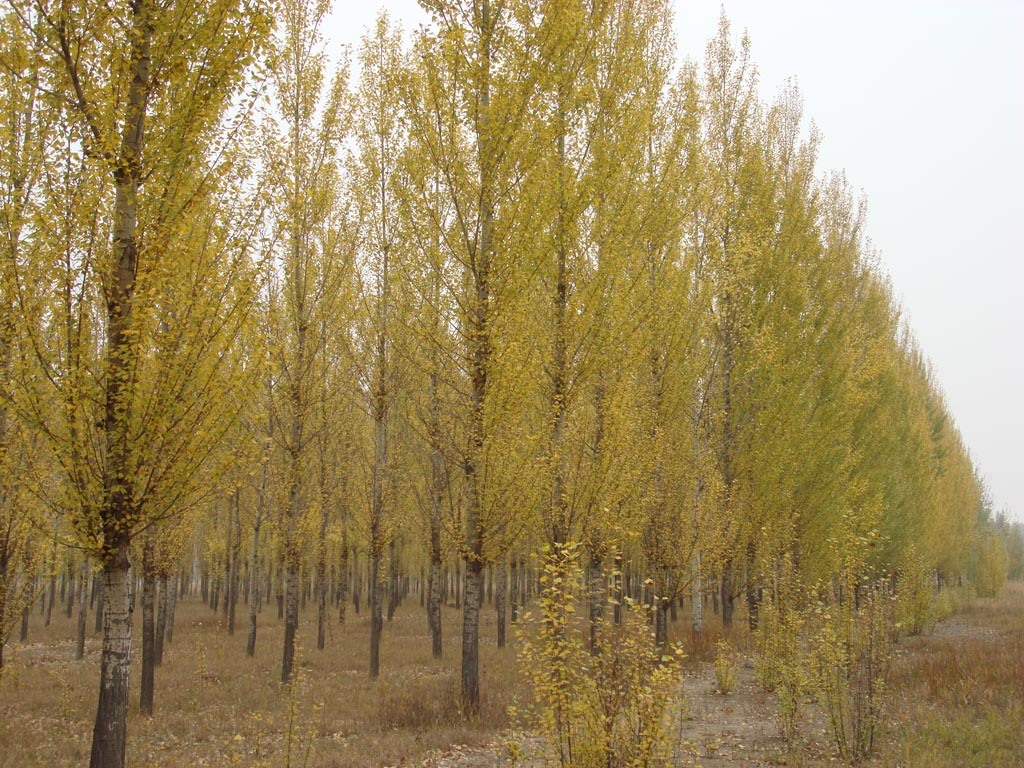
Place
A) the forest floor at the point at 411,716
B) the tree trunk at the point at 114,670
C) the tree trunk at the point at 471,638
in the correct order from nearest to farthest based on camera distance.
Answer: the tree trunk at the point at 114,670
the forest floor at the point at 411,716
the tree trunk at the point at 471,638

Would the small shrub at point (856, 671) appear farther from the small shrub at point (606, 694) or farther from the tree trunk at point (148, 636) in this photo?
the tree trunk at point (148, 636)

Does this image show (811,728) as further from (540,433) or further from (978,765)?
(540,433)

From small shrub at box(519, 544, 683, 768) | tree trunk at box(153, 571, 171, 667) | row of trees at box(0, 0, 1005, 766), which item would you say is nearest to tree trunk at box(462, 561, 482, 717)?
row of trees at box(0, 0, 1005, 766)

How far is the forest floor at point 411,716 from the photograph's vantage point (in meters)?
6.90

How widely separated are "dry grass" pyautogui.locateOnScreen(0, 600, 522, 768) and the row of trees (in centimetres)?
87

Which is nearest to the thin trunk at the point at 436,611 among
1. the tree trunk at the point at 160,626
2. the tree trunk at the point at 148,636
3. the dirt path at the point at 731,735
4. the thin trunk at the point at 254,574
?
the thin trunk at the point at 254,574

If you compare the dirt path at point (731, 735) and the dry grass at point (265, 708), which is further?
the dry grass at point (265, 708)

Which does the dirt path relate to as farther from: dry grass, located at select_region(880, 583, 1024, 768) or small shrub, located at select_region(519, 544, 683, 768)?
dry grass, located at select_region(880, 583, 1024, 768)

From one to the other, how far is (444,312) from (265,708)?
7161mm

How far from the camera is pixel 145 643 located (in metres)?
9.74

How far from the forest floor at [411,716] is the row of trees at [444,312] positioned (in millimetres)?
1042

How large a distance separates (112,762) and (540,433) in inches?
223

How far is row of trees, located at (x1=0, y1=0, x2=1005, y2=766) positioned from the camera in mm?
4512

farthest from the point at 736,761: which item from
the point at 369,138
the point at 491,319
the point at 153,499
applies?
the point at 369,138
